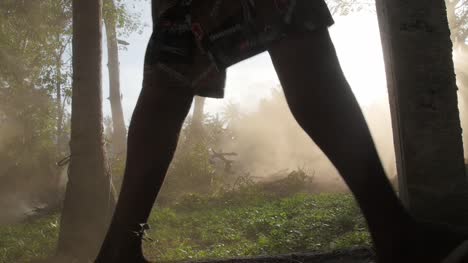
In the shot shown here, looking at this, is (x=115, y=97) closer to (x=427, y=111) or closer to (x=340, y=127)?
(x=427, y=111)

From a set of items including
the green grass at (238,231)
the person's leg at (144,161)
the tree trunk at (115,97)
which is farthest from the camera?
the tree trunk at (115,97)

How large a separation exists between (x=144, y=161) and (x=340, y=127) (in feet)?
2.11

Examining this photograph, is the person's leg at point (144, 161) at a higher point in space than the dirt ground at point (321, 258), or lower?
higher

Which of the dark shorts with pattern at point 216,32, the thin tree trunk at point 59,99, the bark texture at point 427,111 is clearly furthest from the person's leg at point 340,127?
the thin tree trunk at point 59,99

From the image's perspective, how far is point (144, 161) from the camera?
1.41 m

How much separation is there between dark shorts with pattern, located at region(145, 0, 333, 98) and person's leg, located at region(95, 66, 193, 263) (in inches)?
2.1

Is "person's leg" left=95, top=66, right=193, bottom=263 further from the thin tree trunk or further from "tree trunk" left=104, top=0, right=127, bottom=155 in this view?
"tree trunk" left=104, top=0, right=127, bottom=155

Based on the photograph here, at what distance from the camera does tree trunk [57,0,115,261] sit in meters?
7.39

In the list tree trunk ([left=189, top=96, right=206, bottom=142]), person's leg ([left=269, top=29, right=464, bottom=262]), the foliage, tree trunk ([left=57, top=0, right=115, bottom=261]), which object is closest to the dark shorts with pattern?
person's leg ([left=269, top=29, right=464, bottom=262])

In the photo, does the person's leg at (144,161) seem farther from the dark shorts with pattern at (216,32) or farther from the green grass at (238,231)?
the green grass at (238,231)

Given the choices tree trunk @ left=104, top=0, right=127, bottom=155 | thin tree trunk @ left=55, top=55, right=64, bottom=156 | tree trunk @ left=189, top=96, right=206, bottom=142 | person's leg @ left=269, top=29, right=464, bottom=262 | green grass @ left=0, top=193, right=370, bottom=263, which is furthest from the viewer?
tree trunk @ left=104, top=0, right=127, bottom=155

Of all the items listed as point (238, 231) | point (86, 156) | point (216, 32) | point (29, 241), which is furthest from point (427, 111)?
point (29, 241)

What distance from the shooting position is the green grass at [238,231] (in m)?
7.13

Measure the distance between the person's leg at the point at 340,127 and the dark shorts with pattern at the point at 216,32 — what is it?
0.16ft
